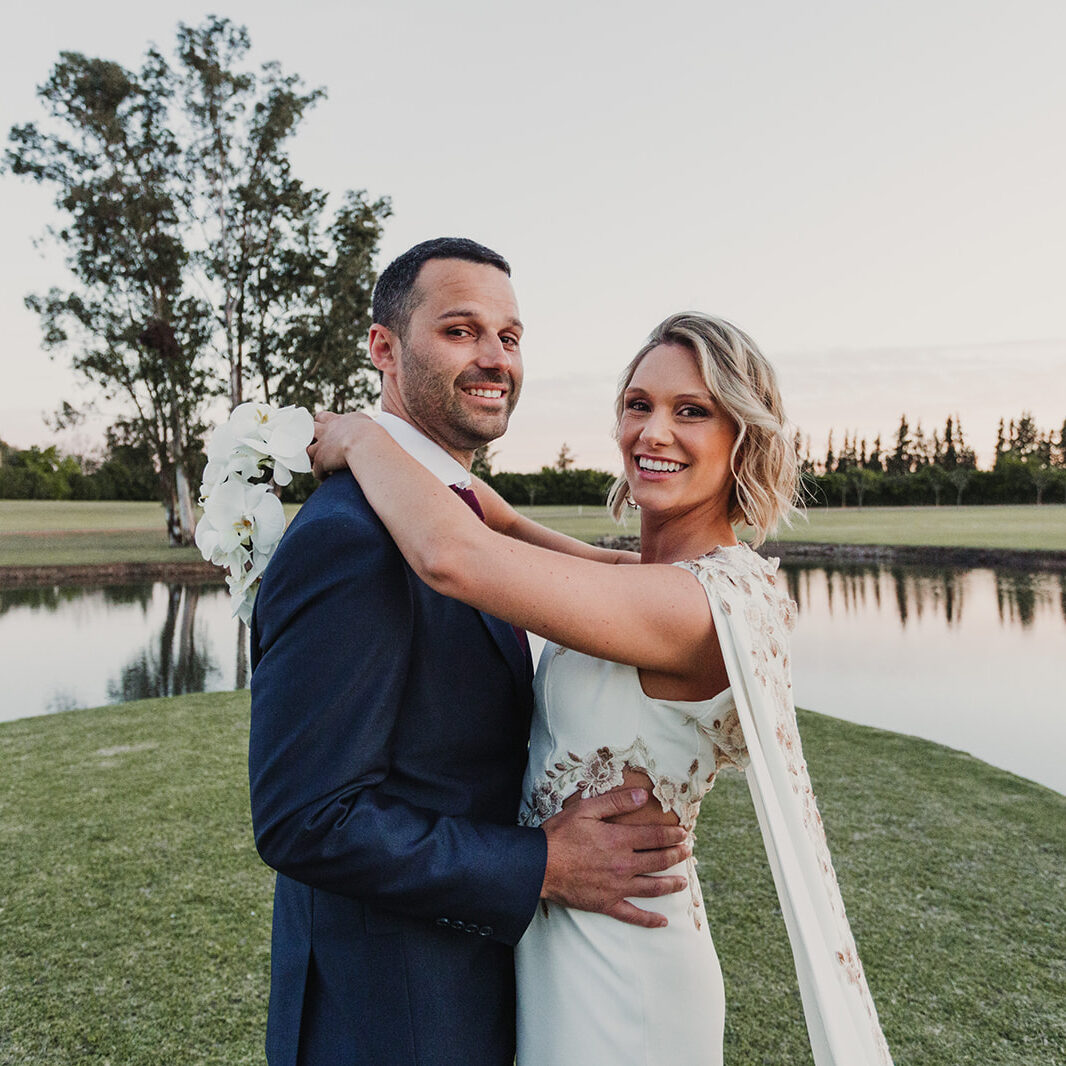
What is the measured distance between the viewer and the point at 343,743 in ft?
4.06

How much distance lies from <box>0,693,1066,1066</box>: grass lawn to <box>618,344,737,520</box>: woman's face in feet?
7.74

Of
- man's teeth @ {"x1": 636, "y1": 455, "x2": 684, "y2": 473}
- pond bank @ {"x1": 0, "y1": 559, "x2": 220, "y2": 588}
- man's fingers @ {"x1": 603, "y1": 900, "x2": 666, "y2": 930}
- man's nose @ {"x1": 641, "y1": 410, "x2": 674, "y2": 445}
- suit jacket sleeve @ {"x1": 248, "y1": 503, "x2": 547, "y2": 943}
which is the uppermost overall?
man's nose @ {"x1": 641, "y1": 410, "x2": 674, "y2": 445}

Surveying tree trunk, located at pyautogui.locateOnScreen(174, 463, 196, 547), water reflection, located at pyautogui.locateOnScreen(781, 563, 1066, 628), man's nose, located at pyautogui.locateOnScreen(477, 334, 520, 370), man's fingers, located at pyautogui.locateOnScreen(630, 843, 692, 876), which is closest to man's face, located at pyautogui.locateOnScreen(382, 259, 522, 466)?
man's nose, located at pyautogui.locateOnScreen(477, 334, 520, 370)

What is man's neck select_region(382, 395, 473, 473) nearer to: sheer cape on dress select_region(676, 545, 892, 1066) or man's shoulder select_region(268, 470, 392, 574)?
man's shoulder select_region(268, 470, 392, 574)

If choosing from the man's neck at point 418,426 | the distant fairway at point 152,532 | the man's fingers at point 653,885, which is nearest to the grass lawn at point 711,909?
the man's fingers at point 653,885

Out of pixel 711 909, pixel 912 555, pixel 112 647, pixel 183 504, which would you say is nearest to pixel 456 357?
pixel 711 909

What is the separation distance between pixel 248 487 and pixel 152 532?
41.9 meters

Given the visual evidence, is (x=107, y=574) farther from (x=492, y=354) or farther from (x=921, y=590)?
(x=492, y=354)

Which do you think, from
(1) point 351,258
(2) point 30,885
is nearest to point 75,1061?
(2) point 30,885

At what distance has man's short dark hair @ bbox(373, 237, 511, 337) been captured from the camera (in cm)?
180

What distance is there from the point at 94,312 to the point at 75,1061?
1130 inches

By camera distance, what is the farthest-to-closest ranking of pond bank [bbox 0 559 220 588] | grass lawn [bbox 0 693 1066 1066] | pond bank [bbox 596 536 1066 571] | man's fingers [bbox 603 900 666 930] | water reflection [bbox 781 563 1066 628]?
pond bank [bbox 596 536 1066 571] < pond bank [bbox 0 559 220 588] < water reflection [bbox 781 563 1066 628] < grass lawn [bbox 0 693 1066 1066] < man's fingers [bbox 603 900 666 930]

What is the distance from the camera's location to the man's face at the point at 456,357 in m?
1.77

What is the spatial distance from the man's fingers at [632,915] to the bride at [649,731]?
33mm
